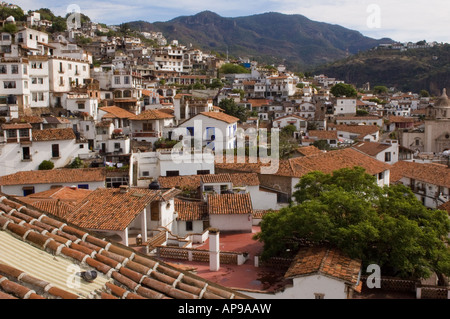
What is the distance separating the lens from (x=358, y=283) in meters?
10.1

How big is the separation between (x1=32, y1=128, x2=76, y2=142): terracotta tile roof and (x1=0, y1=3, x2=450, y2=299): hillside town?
0.06 meters

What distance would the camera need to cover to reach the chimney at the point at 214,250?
482 inches

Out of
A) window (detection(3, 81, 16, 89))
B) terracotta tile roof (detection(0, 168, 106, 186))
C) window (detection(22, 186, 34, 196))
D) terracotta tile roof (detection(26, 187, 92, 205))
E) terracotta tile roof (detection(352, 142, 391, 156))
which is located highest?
window (detection(3, 81, 16, 89))

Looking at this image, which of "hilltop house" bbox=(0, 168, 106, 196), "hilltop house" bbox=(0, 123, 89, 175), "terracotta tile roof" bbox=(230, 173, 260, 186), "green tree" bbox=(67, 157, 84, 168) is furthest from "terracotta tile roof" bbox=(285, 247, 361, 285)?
"hilltop house" bbox=(0, 123, 89, 175)

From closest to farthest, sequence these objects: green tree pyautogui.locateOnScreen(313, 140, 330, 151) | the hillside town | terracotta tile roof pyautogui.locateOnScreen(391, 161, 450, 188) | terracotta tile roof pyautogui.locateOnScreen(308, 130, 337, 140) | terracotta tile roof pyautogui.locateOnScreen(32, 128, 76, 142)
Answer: the hillside town, terracotta tile roof pyautogui.locateOnScreen(32, 128, 76, 142), terracotta tile roof pyautogui.locateOnScreen(391, 161, 450, 188), green tree pyautogui.locateOnScreen(313, 140, 330, 151), terracotta tile roof pyautogui.locateOnScreen(308, 130, 337, 140)

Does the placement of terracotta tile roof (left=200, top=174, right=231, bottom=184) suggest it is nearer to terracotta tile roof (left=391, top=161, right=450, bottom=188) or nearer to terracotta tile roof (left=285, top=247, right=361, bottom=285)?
terracotta tile roof (left=285, top=247, right=361, bottom=285)

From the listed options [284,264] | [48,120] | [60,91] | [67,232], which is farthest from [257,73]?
[67,232]

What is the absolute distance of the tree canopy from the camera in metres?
11.3

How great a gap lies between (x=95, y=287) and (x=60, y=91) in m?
33.2

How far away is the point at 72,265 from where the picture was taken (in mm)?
3748

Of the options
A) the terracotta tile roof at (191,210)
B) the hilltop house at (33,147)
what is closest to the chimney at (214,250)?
the terracotta tile roof at (191,210)

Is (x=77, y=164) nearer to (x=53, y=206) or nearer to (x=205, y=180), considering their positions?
(x=53, y=206)

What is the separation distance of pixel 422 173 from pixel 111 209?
75.7ft
